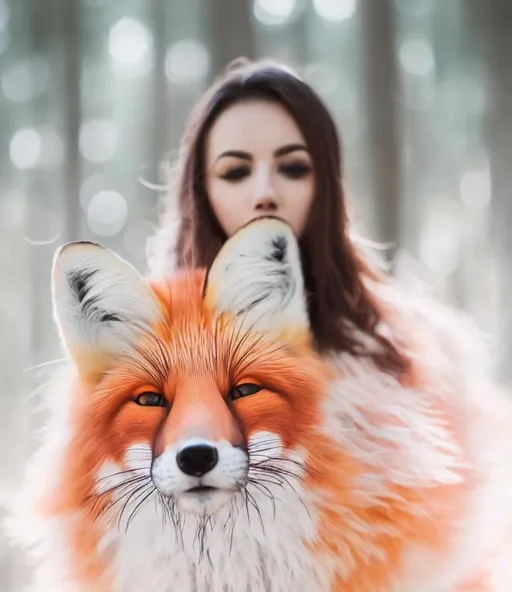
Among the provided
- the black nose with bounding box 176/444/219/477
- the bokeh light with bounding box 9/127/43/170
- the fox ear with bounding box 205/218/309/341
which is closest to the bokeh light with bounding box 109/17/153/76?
the bokeh light with bounding box 9/127/43/170

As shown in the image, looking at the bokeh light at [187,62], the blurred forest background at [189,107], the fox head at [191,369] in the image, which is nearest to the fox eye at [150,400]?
the fox head at [191,369]

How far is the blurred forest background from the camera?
1.42 m

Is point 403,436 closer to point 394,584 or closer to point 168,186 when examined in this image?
point 394,584

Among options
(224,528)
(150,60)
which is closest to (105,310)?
(224,528)

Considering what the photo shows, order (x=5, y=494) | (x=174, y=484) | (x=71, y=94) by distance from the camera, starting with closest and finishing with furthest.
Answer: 1. (x=174, y=484)
2. (x=5, y=494)
3. (x=71, y=94)

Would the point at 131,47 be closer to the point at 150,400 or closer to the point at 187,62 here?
the point at 187,62

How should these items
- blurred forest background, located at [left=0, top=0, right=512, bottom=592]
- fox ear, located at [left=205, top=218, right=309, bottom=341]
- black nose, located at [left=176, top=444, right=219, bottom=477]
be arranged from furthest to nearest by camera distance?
blurred forest background, located at [left=0, top=0, right=512, bottom=592]
fox ear, located at [left=205, top=218, right=309, bottom=341]
black nose, located at [left=176, top=444, right=219, bottom=477]

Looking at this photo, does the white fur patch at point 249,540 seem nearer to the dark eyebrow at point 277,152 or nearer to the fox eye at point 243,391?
the fox eye at point 243,391

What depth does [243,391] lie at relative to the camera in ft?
4.15

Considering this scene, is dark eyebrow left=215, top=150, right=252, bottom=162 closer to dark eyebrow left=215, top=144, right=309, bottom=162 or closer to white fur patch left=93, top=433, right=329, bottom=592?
dark eyebrow left=215, top=144, right=309, bottom=162

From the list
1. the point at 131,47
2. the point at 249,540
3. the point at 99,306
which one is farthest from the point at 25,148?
the point at 249,540

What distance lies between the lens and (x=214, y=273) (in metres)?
1.32

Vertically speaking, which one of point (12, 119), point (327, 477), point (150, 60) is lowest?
point (327, 477)

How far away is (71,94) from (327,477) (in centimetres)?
93
